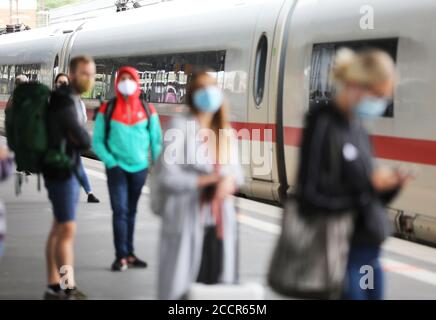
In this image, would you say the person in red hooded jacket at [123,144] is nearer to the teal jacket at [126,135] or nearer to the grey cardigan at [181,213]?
the teal jacket at [126,135]

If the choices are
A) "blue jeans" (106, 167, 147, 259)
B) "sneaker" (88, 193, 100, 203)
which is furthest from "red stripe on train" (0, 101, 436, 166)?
"sneaker" (88, 193, 100, 203)

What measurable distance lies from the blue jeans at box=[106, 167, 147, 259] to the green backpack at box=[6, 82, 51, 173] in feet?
3.83

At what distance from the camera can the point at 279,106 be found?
436 inches

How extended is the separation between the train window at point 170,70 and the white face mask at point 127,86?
260 inches

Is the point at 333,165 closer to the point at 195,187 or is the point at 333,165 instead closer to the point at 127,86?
the point at 195,187

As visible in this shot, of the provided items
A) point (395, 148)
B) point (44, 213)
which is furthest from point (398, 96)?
point (44, 213)

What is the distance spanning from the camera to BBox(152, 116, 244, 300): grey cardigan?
404cm

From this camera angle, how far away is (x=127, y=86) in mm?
6109

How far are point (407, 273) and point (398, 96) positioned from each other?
2474 mm

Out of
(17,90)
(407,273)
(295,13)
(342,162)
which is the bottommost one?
(407,273)

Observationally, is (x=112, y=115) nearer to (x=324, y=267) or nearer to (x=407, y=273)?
(x=407, y=273)

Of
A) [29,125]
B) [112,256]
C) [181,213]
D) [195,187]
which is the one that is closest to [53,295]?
[29,125]

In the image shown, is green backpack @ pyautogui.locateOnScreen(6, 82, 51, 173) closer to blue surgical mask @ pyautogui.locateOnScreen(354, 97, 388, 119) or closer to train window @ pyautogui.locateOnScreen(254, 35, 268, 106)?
blue surgical mask @ pyautogui.locateOnScreen(354, 97, 388, 119)

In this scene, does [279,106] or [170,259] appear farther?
[279,106]
